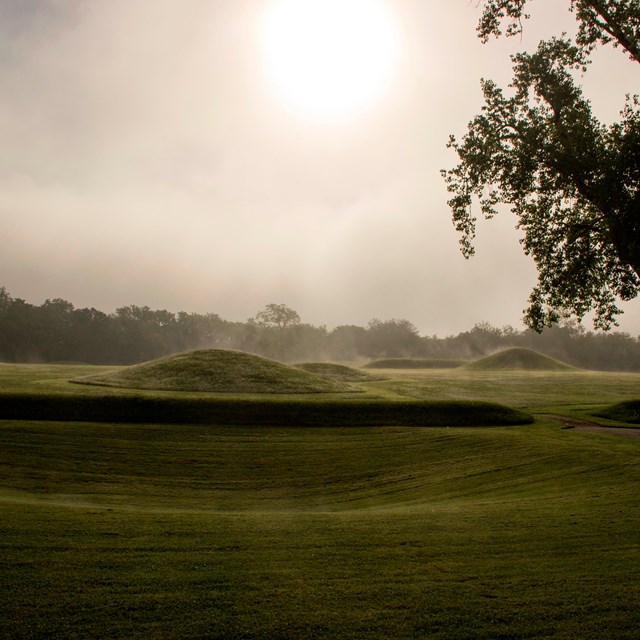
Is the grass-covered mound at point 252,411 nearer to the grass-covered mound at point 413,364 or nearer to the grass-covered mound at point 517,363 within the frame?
the grass-covered mound at point 517,363

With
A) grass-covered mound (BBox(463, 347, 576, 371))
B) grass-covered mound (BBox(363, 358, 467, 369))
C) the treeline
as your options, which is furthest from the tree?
the treeline

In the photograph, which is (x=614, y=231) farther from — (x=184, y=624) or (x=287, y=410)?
(x=184, y=624)

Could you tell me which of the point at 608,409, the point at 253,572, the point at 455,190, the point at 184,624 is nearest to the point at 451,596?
the point at 253,572

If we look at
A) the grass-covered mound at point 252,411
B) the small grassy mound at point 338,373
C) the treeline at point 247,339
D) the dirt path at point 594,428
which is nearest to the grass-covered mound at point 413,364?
the treeline at point 247,339

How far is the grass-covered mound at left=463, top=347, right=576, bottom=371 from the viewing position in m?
73.8

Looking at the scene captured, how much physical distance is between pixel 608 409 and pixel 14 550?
26.3 m

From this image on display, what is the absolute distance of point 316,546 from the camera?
25.1 feet

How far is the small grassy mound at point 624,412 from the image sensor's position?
2477cm

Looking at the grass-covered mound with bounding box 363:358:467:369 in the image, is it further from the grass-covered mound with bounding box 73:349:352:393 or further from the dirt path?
the dirt path

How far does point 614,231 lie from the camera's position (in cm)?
2048

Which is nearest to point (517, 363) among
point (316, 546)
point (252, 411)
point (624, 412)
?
point (624, 412)

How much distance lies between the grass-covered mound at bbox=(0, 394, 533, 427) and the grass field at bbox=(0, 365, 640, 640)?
3.72m

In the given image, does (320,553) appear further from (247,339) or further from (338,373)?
(247,339)

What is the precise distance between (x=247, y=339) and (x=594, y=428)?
100804mm
